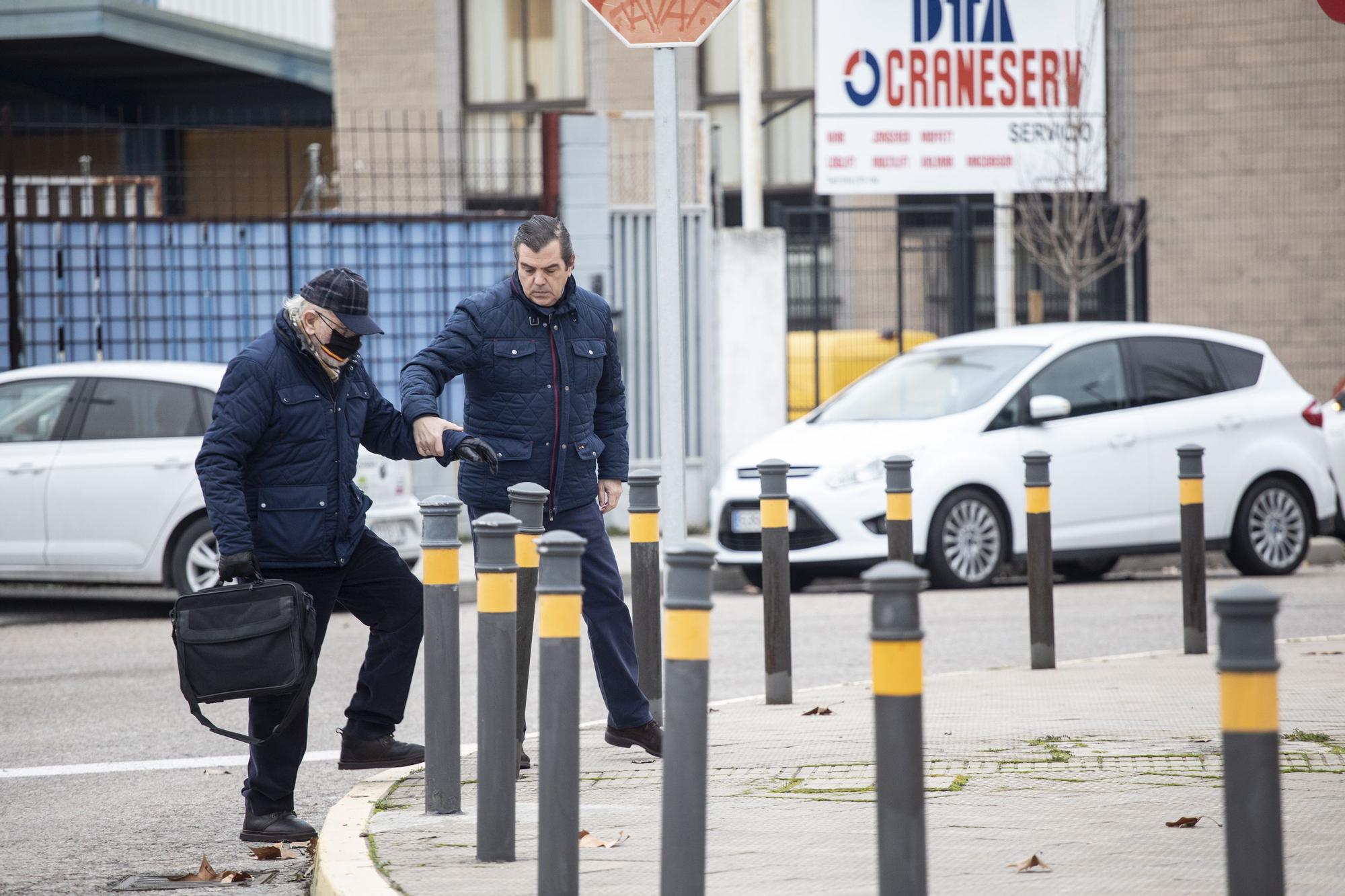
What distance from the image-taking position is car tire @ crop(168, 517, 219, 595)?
11.1m

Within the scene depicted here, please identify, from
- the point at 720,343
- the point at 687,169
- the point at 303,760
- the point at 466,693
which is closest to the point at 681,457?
the point at 303,760

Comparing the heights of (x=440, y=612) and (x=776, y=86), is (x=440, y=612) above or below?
below

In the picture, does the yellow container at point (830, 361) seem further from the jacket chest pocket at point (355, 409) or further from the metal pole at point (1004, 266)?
the jacket chest pocket at point (355, 409)

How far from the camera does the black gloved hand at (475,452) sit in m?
5.64

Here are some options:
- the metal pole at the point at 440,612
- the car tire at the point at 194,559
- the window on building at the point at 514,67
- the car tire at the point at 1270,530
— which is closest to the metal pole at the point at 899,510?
the metal pole at the point at 440,612

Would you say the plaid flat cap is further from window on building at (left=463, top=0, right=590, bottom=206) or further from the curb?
window on building at (left=463, top=0, right=590, bottom=206)

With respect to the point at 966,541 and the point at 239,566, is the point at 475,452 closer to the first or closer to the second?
the point at 239,566

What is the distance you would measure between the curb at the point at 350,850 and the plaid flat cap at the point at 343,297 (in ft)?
4.61

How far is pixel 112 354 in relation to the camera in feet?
51.5

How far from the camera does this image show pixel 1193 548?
325 inches

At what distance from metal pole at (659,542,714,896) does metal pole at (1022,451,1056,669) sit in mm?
4204

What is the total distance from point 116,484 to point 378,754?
5.67 metres

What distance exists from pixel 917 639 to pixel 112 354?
44.1 ft

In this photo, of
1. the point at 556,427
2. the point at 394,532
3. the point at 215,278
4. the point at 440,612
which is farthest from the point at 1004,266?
the point at 440,612
